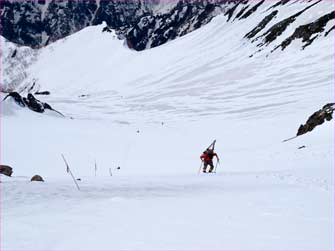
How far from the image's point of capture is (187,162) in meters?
24.5

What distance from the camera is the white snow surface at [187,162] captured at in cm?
662

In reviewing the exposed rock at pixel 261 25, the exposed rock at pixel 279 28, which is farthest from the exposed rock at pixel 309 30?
the exposed rock at pixel 261 25

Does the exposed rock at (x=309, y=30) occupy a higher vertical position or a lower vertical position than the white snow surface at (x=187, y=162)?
higher

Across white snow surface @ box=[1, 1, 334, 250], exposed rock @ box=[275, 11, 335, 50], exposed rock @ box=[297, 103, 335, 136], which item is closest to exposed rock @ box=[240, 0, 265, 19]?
white snow surface @ box=[1, 1, 334, 250]

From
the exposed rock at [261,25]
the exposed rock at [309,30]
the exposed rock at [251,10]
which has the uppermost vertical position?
the exposed rock at [251,10]

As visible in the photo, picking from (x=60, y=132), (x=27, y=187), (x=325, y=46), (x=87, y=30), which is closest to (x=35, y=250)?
(x=27, y=187)

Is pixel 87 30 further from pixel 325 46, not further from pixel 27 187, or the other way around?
pixel 27 187

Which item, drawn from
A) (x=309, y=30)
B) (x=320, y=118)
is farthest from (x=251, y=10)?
(x=320, y=118)

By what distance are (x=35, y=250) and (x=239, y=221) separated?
123 inches

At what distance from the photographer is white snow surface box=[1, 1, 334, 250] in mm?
6617

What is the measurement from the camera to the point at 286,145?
24578 mm

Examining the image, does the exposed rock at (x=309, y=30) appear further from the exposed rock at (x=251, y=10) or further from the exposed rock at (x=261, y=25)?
the exposed rock at (x=251, y=10)

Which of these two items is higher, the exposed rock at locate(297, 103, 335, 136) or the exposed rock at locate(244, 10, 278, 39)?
the exposed rock at locate(244, 10, 278, 39)

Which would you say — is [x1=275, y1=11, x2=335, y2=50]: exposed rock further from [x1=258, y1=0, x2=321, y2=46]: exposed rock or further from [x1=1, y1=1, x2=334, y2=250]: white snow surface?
[x1=258, y1=0, x2=321, y2=46]: exposed rock
